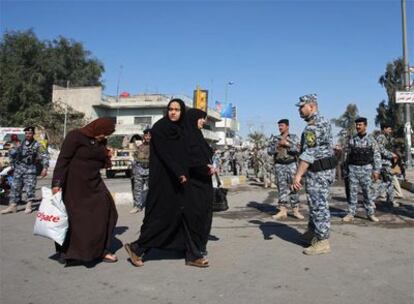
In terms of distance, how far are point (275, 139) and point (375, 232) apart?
2505 millimetres

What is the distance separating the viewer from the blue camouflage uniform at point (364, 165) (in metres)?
7.73

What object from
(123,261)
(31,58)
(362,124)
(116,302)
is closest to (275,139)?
(362,124)

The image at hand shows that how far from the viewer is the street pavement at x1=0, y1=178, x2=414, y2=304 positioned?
12.9 feet

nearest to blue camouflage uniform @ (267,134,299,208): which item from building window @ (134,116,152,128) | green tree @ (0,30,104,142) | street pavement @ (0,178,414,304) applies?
street pavement @ (0,178,414,304)

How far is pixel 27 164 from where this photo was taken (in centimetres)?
925

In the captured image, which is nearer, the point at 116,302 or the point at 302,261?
the point at 116,302

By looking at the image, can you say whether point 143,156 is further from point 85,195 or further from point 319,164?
point 319,164

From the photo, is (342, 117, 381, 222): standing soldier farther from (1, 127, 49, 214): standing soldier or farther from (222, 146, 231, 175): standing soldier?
(222, 146, 231, 175): standing soldier

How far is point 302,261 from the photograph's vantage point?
5.11 meters

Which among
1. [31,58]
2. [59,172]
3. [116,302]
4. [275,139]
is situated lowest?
[116,302]

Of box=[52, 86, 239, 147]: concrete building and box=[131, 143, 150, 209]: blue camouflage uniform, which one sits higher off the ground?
box=[52, 86, 239, 147]: concrete building

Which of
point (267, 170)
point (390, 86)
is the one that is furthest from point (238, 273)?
point (390, 86)

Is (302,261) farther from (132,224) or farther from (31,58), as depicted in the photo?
(31,58)

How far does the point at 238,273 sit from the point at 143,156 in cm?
506
